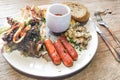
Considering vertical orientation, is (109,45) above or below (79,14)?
below

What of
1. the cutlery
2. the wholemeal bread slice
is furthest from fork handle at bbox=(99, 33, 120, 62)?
the wholemeal bread slice

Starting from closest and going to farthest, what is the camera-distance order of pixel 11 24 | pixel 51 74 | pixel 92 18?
pixel 51 74 < pixel 11 24 < pixel 92 18

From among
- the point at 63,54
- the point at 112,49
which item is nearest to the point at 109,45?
the point at 112,49

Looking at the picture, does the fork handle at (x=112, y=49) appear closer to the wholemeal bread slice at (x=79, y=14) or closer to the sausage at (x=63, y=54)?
the wholemeal bread slice at (x=79, y=14)

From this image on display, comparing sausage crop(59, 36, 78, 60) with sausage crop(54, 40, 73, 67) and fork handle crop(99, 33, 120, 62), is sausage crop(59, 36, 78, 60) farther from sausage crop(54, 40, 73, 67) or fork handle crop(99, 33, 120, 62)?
fork handle crop(99, 33, 120, 62)

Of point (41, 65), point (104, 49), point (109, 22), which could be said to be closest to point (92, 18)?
point (109, 22)

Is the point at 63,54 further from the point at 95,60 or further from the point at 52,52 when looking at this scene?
the point at 95,60

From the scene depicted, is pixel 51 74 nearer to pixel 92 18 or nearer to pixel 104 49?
pixel 104 49
